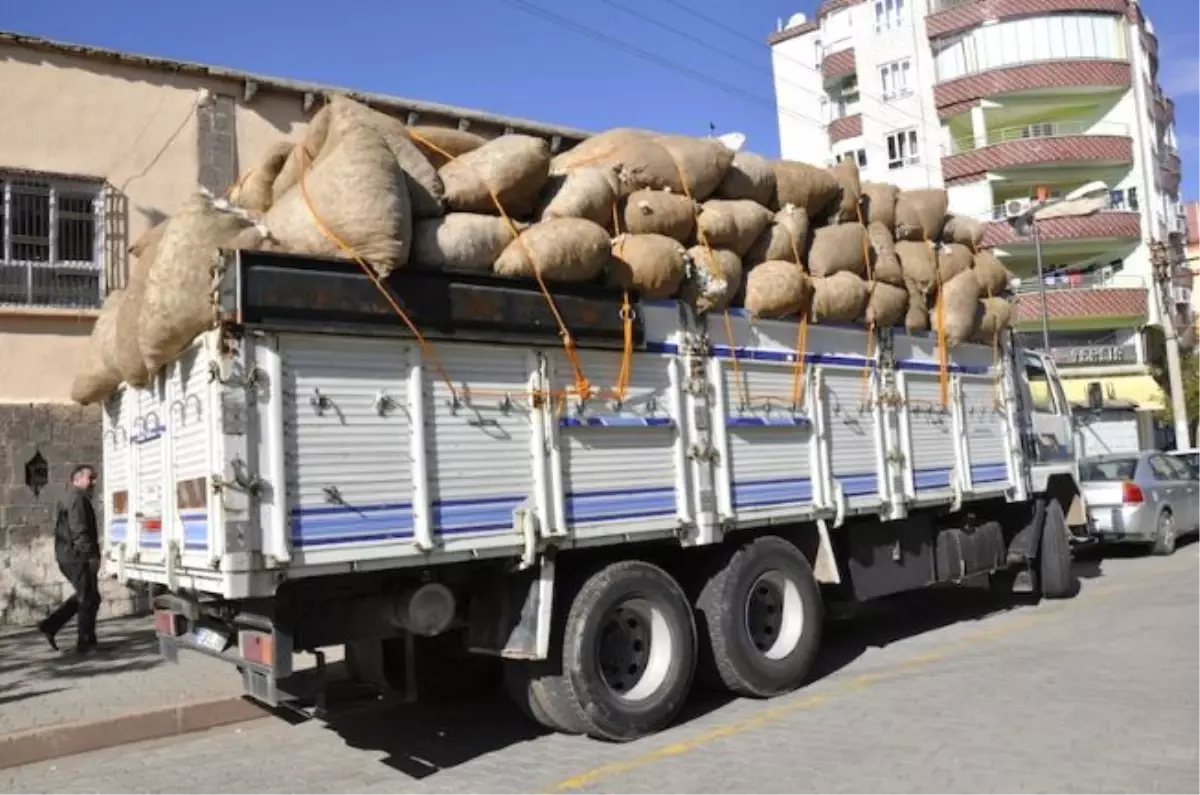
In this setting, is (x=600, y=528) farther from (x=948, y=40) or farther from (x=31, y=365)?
(x=948, y=40)

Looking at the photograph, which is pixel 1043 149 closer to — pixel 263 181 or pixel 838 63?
pixel 838 63

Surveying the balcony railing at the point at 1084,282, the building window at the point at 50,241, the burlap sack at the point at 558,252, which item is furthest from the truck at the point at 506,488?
the balcony railing at the point at 1084,282

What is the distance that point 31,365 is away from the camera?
36.2 ft

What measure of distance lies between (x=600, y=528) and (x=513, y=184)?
2.01 metres

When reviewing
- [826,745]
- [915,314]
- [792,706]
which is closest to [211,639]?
[826,745]

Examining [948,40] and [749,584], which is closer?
[749,584]

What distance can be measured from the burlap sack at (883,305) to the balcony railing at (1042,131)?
34896mm

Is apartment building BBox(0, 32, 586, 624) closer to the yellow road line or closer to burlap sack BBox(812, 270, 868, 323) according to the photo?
burlap sack BBox(812, 270, 868, 323)

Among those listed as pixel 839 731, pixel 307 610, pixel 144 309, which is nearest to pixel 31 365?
pixel 144 309

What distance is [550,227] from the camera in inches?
236

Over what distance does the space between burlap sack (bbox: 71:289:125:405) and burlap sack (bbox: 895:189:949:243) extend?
6100 mm

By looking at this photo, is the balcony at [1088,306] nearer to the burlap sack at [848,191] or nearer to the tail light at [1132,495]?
the tail light at [1132,495]

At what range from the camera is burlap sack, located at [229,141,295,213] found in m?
6.41

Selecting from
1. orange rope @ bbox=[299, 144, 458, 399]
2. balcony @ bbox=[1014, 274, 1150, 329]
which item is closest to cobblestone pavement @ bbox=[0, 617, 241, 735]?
orange rope @ bbox=[299, 144, 458, 399]
